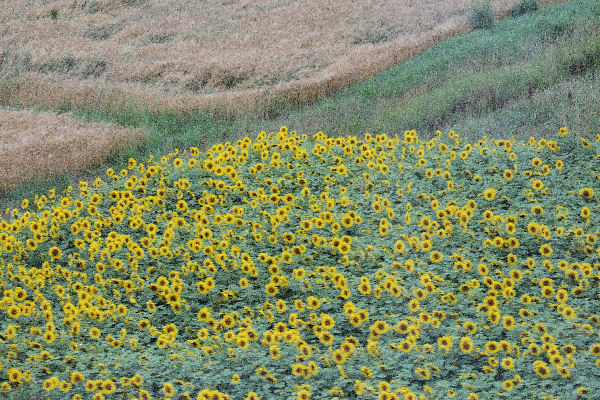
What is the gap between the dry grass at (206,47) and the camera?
42.3 feet

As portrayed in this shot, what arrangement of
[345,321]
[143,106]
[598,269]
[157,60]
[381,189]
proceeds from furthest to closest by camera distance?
[157,60], [143,106], [381,189], [598,269], [345,321]

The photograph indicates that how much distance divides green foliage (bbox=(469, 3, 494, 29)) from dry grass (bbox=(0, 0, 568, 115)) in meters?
0.22

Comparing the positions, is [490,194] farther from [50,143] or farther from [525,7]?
[525,7]

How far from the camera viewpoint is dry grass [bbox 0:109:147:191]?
31.2ft

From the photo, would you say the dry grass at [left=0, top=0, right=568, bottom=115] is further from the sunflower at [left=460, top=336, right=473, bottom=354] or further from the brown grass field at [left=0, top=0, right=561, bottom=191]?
the sunflower at [left=460, top=336, right=473, bottom=354]

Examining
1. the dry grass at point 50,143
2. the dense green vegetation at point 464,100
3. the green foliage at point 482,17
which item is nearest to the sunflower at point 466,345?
the dense green vegetation at point 464,100

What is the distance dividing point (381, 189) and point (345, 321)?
226cm

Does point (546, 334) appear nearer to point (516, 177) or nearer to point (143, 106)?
point (516, 177)

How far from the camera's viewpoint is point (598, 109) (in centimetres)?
803

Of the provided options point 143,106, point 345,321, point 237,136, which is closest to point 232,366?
point 345,321

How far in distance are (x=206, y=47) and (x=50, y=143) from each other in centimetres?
634

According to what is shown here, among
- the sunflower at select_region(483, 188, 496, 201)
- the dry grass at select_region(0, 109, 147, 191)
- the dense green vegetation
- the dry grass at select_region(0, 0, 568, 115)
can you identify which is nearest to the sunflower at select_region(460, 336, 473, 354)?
the sunflower at select_region(483, 188, 496, 201)

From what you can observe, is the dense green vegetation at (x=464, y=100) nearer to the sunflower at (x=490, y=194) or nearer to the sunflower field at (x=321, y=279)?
the sunflower field at (x=321, y=279)

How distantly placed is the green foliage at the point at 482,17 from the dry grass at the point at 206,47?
0.22m
